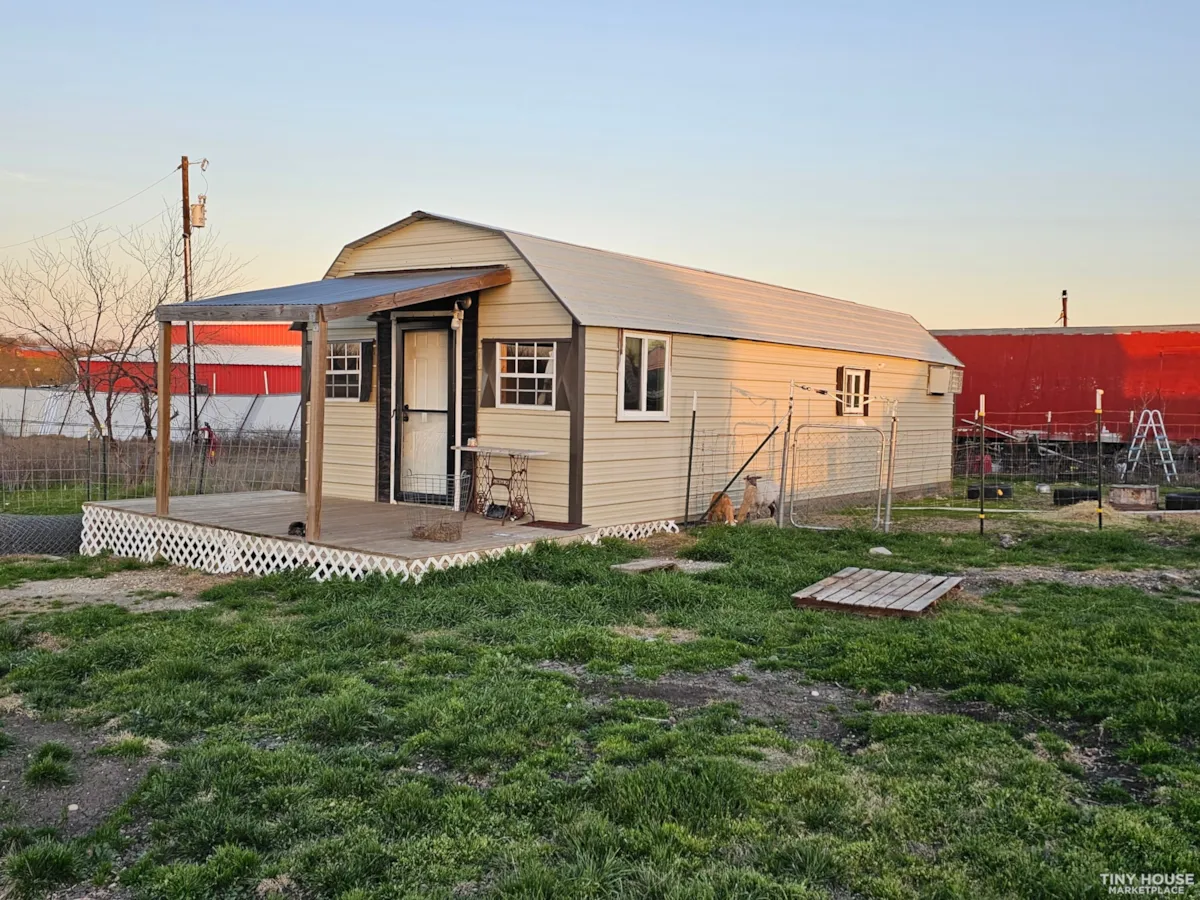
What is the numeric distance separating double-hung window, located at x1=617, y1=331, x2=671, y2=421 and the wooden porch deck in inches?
61.4

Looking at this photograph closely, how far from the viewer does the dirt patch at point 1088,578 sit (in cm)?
801

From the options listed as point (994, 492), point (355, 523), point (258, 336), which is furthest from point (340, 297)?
point (258, 336)

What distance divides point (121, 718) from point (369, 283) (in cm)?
605

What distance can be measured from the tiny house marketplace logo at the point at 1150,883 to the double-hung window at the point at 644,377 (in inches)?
292

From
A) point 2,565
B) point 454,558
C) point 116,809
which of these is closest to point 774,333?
point 454,558

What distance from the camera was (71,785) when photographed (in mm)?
4062

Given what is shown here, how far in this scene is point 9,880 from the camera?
10.6 feet

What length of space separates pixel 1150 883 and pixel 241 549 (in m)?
7.89

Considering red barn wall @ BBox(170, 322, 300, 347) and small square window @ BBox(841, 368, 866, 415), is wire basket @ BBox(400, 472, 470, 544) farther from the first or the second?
red barn wall @ BBox(170, 322, 300, 347)

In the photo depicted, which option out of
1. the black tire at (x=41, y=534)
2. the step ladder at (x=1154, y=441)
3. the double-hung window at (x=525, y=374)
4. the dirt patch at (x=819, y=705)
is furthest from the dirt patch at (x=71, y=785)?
the step ladder at (x=1154, y=441)

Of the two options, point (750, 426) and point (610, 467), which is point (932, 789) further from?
point (750, 426)

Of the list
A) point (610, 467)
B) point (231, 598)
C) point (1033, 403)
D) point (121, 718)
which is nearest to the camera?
point (121, 718)

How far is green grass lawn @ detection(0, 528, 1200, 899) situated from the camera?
324 centimetres

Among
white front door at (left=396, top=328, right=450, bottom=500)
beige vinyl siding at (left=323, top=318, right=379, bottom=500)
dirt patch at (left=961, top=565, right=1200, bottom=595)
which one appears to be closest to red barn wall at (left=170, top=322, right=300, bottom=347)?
beige vinyl siding at (left=323, top=318, right=379, bottom=500)
